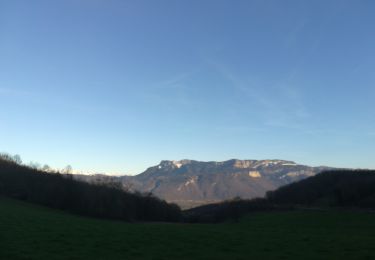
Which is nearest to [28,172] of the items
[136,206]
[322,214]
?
[136,206]

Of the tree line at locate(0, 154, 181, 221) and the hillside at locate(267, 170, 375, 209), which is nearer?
the tree line at locate(0, 154, 181, 221)

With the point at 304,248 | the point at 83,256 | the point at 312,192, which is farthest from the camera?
the point at 312,192

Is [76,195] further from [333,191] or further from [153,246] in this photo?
[333,191]

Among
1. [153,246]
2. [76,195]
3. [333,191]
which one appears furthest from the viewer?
[333,191]

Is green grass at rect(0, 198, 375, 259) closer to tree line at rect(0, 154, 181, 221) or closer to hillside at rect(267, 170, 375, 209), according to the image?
tree line at rect(0, 154, 181, 221)

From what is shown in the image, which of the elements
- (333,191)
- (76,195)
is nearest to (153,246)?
(76,195)

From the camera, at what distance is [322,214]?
7312 centimetres

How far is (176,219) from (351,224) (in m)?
46.5

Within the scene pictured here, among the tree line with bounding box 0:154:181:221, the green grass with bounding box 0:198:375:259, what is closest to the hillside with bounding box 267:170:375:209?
the tree line with bounding box 0:154:181:221

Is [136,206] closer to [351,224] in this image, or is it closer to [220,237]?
[351,224]

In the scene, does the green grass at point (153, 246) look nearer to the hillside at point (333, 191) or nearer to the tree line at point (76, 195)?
the tree line at point (76, 195)

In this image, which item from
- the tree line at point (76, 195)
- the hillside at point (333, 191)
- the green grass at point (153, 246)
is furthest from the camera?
A: the hillside at point (333, 191)

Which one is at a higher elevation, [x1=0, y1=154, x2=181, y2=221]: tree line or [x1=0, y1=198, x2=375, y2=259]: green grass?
[x1=0, y1=154, x2=181, y2=221]: tree line

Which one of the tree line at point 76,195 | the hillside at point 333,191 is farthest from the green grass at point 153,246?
the hillside at point 333,191
